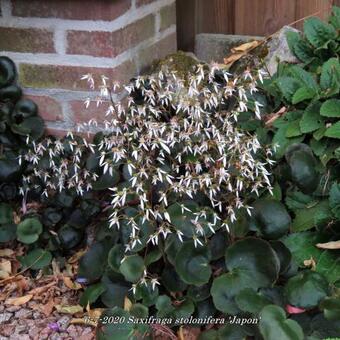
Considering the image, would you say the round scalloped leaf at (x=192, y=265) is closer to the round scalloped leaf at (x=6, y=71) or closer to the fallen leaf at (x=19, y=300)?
the fallen leaf at (x=19, y=300)

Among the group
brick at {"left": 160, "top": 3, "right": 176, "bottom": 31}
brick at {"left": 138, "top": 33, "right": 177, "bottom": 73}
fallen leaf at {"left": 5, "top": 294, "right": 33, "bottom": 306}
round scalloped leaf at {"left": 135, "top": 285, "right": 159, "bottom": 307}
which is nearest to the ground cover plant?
round scalloped leaf at {"left": 135, "top": 285, "right": 159, "bottom": 307}

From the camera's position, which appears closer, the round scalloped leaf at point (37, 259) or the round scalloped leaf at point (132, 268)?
the round scalloped leaf at point (132, 268)

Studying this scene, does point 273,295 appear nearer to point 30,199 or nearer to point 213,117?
point 213,117

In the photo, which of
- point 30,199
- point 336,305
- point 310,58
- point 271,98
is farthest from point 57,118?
point 336,305

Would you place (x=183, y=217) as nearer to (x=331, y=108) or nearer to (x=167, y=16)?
(x=331, y=108)

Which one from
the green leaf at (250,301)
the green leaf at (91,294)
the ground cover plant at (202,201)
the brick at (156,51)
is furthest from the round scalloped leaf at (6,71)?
the green leaf at (250,301)

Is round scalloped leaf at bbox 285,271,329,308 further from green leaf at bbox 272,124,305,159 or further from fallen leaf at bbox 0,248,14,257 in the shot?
fallen leaf at bbox 0,248,14,257
